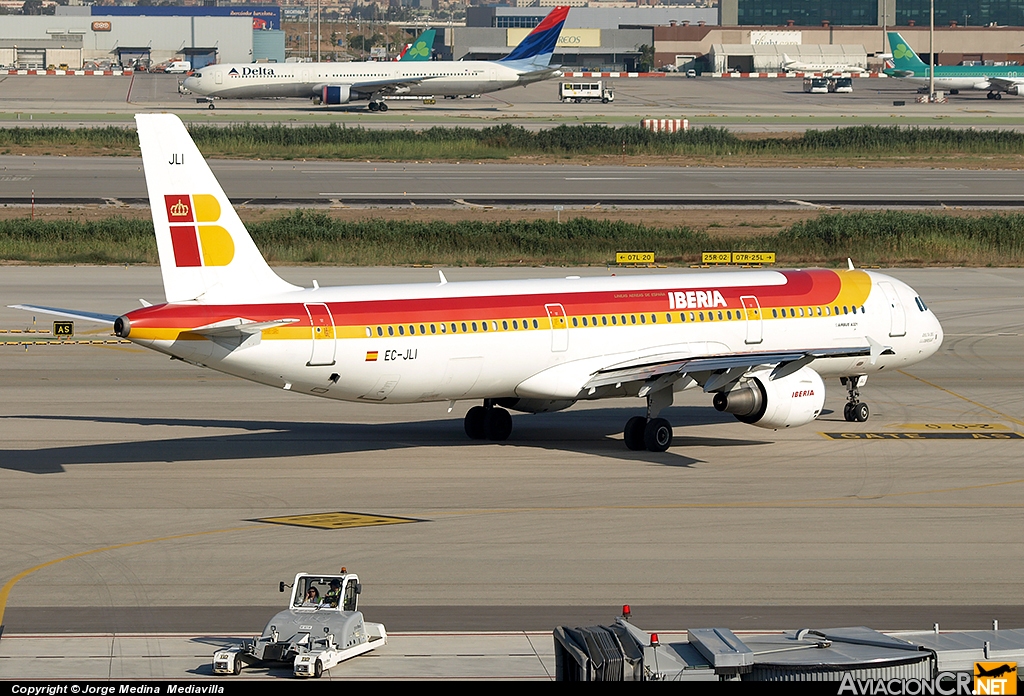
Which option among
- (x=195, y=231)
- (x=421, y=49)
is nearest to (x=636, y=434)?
(x=195, y=231)

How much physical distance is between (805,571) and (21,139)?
10495 cm

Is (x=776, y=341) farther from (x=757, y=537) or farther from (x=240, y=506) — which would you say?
(x=240, y=506)

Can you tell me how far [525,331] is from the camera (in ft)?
113

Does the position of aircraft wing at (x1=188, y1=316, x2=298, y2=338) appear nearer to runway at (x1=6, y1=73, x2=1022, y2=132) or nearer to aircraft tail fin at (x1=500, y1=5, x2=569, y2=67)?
runway at (x1=6, y1=73, x2=1022, y2=132)

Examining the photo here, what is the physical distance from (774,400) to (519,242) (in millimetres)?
36934

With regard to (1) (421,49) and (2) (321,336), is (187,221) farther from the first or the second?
(1) (421,49)

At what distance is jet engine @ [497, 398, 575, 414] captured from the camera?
36406mm

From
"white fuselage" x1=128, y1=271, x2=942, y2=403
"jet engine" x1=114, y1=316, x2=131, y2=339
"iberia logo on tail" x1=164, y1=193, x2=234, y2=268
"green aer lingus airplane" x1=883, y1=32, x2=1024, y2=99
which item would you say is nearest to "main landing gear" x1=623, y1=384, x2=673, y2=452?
"white fuselage" x1=128, y1=271, x2=942, y2=403

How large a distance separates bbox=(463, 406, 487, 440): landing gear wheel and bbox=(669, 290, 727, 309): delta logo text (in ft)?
18.6

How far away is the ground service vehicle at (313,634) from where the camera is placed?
19.3 m

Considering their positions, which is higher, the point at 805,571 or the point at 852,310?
the point at 852,310

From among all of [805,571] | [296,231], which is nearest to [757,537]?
[805,571]

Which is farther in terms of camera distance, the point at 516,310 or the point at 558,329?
the point at 558,329

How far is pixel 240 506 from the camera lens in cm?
2992
